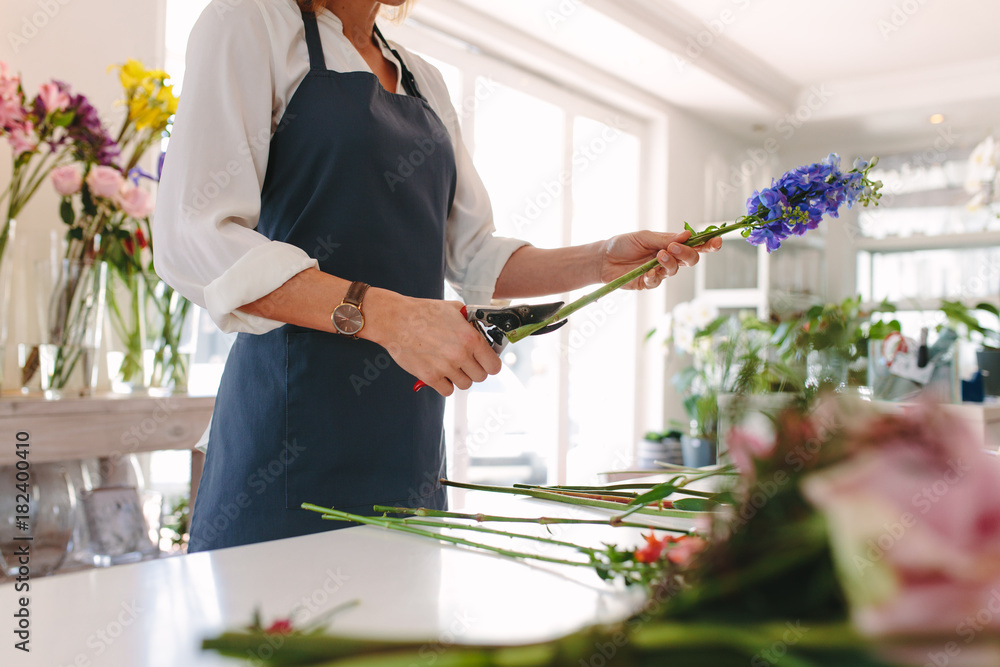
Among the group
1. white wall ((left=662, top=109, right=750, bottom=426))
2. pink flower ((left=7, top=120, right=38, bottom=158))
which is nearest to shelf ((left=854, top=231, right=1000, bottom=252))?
white wall ((left=662, top=109, right=750, bottom=426))

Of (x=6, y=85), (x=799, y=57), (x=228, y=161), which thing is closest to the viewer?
(x=228, y=161)

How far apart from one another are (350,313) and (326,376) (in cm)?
18

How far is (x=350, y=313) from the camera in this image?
2.87ft

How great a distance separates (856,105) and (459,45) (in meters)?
2.65

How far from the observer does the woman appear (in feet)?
2.86

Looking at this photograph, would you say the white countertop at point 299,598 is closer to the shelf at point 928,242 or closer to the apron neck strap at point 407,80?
the apron neck strap at point 407,80

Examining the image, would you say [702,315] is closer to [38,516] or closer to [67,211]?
[67,211]

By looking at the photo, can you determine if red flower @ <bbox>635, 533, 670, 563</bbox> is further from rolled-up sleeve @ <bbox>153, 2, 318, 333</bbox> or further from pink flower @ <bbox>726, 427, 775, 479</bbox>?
rolled-up sleeve @ <bbox>153, 2, 318, 333</bbox>

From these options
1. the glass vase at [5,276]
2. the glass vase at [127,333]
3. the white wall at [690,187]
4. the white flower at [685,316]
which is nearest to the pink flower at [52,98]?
the glass vase at [5,276]

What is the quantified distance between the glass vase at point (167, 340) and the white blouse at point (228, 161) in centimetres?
101

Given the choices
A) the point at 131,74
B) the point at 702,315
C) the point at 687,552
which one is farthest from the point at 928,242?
the point at 687,552

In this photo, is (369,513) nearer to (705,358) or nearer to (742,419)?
(742,419)

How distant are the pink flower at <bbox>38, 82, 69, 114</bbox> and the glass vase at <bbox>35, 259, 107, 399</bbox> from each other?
1.09ft

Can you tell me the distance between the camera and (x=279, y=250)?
33.6 inches
